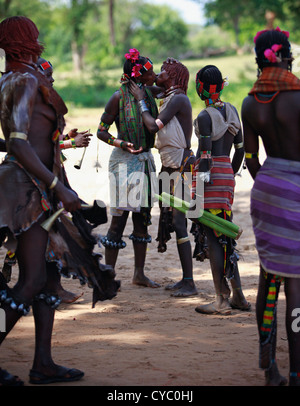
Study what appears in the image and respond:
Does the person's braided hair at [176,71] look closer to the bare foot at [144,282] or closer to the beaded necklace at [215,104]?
the beaded necklace at [215,104]

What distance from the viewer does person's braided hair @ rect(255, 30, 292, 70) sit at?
11.5 feet

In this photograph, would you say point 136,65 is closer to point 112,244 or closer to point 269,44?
point 112,244

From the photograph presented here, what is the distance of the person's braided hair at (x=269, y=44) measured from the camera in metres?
3.52

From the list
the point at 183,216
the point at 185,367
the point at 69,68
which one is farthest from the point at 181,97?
the point at 69,68

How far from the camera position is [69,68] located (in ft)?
176

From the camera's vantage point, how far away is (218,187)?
514 centimetres

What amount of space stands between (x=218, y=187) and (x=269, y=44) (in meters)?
1.79

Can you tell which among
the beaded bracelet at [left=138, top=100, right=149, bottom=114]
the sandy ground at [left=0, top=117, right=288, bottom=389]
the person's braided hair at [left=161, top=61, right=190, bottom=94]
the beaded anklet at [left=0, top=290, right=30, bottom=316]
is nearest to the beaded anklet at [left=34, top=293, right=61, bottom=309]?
the beaded anklet at [left=0, top=290, right=30, bottom=316]

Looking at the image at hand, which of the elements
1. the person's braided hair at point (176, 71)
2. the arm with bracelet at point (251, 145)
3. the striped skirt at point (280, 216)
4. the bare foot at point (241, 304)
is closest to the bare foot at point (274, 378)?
the striped skirt at point (280, 216)

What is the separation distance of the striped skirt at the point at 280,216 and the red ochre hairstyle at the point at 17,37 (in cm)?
152

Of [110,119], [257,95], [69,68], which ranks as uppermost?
[257,95]

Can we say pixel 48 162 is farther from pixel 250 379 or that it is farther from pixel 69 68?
pixel 69 68

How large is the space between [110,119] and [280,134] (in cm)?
277

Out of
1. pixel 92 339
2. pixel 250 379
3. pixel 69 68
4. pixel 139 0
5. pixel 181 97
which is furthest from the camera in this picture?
pixel 139 0
